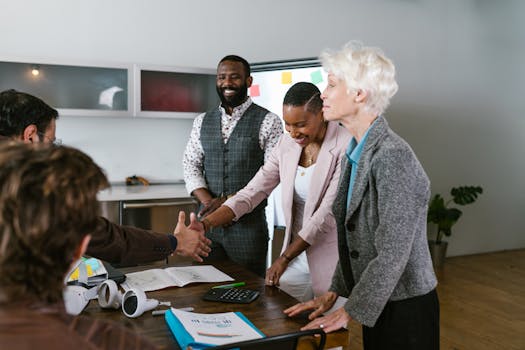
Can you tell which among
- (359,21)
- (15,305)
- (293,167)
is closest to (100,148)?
(293,167)

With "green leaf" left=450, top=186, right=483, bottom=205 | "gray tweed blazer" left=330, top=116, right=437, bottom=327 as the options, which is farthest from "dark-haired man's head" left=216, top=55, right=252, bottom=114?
"green leaf" left=450, top=186, right=483, bottom=205

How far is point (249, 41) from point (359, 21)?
50.2 inches

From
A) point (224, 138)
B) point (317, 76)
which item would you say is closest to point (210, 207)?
point (224, 138)

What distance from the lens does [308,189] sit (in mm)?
2209

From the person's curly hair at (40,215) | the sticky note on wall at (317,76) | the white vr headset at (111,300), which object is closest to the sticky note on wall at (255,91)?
the sticky note on wall at (317,76)

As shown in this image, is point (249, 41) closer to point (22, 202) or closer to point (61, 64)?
point (61, 64)

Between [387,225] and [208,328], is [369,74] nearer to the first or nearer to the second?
[387,225]

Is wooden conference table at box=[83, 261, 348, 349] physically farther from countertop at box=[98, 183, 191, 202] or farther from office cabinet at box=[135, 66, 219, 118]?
office cabinet at box=[135, 66, 219, 118]

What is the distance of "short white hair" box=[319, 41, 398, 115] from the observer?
1583mm

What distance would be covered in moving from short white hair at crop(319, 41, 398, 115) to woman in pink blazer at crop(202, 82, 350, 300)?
556 millimetres

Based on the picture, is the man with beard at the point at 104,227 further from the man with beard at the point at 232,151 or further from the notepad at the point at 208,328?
the man with beard at the point at 232,151

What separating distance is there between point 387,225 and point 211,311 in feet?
1.95

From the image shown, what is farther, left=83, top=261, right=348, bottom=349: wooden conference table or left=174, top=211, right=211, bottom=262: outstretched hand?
left=174, top=211, right=211, bottom=262: outstretched hand

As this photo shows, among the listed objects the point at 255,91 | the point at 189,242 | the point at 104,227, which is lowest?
the point at 189,242
